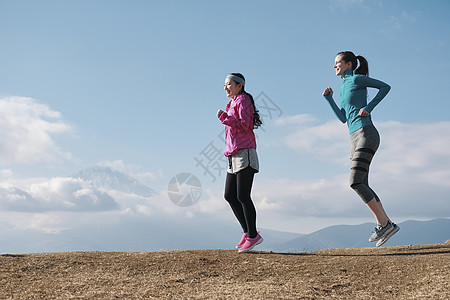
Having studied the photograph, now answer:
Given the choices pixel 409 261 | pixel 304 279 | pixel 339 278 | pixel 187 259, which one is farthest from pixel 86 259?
pixel 409 261

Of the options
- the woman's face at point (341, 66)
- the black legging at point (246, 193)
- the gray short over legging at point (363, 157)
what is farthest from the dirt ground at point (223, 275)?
the woman's face at point (341, 66)

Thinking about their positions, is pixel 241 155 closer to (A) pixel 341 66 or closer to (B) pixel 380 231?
(A) pixel 341 66

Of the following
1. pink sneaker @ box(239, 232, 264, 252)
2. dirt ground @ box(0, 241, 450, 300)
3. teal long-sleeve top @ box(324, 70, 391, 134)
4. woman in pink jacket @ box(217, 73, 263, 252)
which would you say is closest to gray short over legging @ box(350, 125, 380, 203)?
teal long-sleeve top @ box(324, 70, 391, 134)

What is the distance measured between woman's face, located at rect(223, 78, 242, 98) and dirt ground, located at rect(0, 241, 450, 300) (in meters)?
2.54

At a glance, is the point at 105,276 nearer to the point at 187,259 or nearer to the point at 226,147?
the point at 187,259

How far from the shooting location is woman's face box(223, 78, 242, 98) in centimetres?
705

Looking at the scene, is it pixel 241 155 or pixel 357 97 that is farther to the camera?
pixel 357 97

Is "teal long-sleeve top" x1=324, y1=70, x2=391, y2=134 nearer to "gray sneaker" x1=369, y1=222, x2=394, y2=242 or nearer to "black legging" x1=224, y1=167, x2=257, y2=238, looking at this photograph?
"gray sneaker" x1=369, y1=222, x2=394, y2=242

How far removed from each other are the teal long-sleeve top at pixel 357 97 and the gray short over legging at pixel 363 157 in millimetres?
138

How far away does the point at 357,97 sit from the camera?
7020 mm

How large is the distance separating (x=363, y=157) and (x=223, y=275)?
285 cm

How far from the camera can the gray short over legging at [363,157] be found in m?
6.75

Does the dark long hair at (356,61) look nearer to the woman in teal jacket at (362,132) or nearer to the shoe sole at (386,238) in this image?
the woman in teal jacket at (362,132)

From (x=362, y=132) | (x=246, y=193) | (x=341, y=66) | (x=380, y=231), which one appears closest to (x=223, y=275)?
(x=246, y=193)
